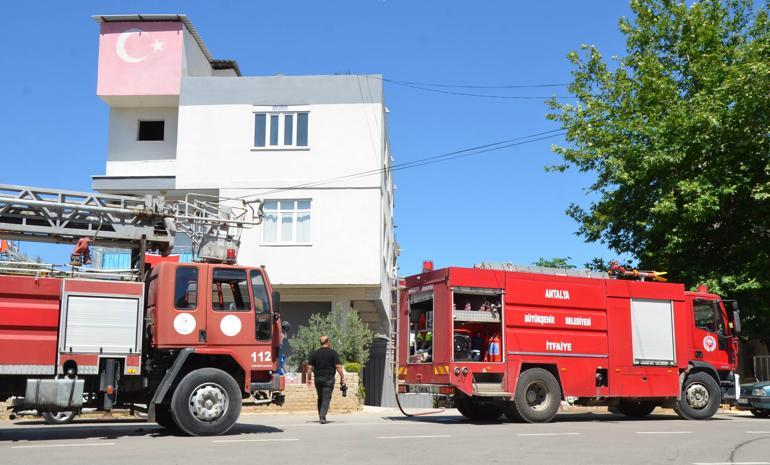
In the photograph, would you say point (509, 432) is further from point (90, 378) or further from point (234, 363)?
point (90, 378)

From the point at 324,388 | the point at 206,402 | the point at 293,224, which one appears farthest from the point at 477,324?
the point at 293,224

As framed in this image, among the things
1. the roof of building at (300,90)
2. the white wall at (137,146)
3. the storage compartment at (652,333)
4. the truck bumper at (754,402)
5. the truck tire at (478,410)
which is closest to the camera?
the truck tire at (478,410)

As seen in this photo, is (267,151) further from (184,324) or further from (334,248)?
(184,324)

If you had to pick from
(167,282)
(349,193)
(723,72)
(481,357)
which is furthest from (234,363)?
(723,72)

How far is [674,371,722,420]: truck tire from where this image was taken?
17672 mm

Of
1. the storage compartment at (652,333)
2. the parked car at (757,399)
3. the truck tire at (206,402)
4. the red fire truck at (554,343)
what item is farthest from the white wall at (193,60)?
the parked car at (757,399)

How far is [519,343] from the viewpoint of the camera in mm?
16047

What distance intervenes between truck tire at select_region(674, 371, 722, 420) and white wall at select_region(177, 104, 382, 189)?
12091mm

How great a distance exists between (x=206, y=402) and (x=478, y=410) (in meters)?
6.54

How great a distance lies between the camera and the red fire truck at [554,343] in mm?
15852

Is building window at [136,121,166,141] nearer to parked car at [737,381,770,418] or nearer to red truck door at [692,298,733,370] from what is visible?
red truck door at [692,298,733,370]

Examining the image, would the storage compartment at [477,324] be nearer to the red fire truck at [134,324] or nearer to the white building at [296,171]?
the red fire truck at [134,324]

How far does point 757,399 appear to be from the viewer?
20.0 meters

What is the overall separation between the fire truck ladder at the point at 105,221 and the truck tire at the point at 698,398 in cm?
1012
